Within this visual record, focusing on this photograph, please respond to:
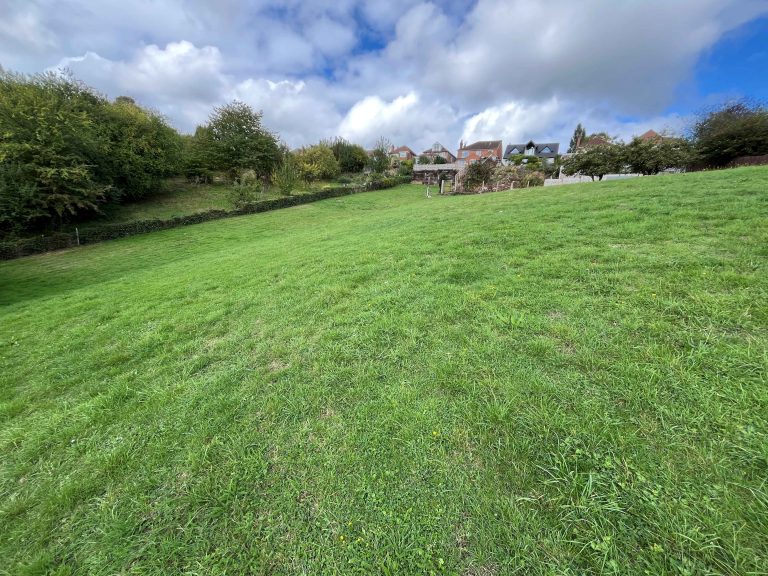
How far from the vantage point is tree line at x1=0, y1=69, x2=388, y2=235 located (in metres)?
15.6

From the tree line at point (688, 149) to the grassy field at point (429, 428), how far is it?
19.0 meters

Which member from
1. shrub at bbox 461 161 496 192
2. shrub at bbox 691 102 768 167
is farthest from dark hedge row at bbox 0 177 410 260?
shrub at bbox 691 102 768 167

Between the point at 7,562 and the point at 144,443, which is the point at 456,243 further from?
the point at 7,562

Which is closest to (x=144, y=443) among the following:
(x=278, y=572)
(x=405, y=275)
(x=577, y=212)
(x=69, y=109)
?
(x=278, y=572)

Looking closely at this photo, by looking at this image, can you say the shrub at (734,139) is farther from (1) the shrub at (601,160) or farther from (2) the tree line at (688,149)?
(1) the shrub at (601,160)

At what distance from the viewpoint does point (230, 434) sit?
7.63ft

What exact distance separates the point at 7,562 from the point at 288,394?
1.81 m

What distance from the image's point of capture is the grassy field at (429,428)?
1.47 meters

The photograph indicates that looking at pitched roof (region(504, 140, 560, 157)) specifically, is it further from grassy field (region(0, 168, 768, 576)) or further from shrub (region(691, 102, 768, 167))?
grassy field (region(0, 168, 768, 576))

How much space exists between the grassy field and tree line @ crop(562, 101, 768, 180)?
19.0 meters

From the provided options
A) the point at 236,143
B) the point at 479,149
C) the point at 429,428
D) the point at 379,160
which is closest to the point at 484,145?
the point at 479,149

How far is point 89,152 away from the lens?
1830cm

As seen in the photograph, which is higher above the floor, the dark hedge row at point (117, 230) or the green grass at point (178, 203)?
the green grass at point (178, 203)

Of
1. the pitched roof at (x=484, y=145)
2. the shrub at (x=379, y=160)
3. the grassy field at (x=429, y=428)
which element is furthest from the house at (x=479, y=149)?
the grassy field at (x=429, y=428)
